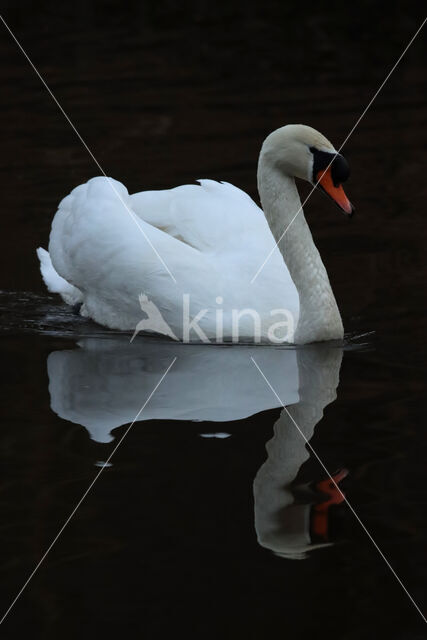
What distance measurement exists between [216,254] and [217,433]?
1930 millimetres

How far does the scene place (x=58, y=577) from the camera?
4.87 m

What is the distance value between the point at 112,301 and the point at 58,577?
3.41 meters

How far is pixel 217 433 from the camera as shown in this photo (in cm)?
614

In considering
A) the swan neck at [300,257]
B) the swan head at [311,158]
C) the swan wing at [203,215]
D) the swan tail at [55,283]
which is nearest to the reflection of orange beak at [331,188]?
the swan head at [311,158]

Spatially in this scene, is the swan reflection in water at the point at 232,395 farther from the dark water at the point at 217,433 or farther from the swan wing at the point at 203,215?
the swan wing at the point at 203,215

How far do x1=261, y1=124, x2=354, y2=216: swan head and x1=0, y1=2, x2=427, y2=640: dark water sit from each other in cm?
90

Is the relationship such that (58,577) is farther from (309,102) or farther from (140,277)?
(309,102)

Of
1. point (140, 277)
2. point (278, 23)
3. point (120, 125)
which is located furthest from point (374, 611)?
point (278, 23)

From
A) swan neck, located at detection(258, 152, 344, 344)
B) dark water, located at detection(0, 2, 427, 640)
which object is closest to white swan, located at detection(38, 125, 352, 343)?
swan neck, located at detection(258, 152, 344, 344)

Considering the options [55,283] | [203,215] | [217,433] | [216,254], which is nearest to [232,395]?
[217,433]

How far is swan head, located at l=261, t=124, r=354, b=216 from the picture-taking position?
7191 millimetres

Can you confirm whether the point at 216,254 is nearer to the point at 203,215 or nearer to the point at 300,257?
the point at 203,215

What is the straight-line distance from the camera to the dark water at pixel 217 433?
15.4ft

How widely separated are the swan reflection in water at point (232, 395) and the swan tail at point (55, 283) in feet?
3.11
